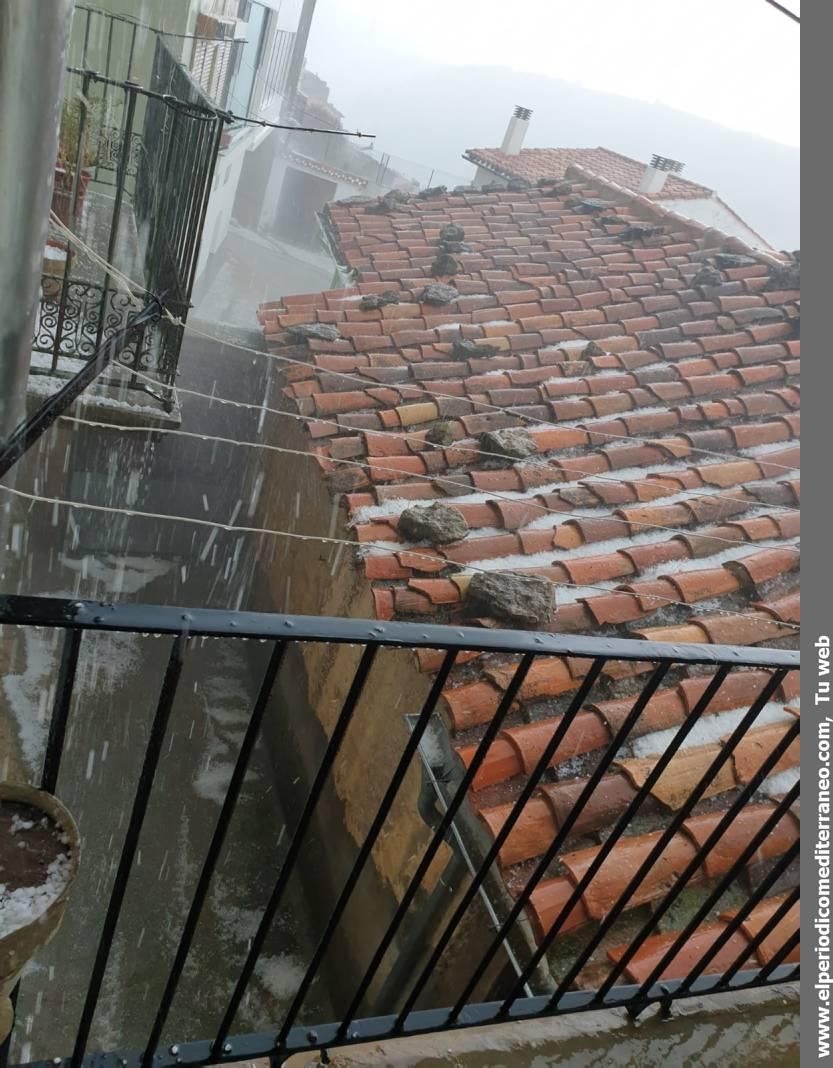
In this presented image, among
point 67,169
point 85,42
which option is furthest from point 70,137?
point 85,42

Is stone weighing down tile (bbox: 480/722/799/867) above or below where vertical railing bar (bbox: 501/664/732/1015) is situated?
below

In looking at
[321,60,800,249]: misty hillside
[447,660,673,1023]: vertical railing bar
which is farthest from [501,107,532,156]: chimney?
[447,660,673,1023]: vertical railing bar

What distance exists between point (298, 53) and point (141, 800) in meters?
32.4

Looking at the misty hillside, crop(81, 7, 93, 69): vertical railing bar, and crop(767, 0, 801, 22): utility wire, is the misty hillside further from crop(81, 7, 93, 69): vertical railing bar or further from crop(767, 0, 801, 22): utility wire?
crop(767, 0, 801, 22): utility wire

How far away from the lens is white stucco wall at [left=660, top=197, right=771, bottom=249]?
12.0 m

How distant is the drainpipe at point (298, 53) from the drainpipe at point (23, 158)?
2741 cm

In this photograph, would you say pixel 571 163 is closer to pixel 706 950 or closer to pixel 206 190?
pixel 206 190

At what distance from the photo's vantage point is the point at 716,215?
12.4 meters

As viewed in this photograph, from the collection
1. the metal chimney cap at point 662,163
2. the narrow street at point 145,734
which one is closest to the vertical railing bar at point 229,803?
the narrow street at point 145,734

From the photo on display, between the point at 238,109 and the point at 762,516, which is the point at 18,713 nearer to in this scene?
the point at 762,516

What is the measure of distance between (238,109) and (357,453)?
494 inches

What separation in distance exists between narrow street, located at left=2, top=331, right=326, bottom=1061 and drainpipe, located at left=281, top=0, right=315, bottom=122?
21953 mm

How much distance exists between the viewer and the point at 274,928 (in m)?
4.55

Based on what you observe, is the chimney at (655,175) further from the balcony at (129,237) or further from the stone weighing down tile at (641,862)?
the stone weighing down tile at (641,862)
